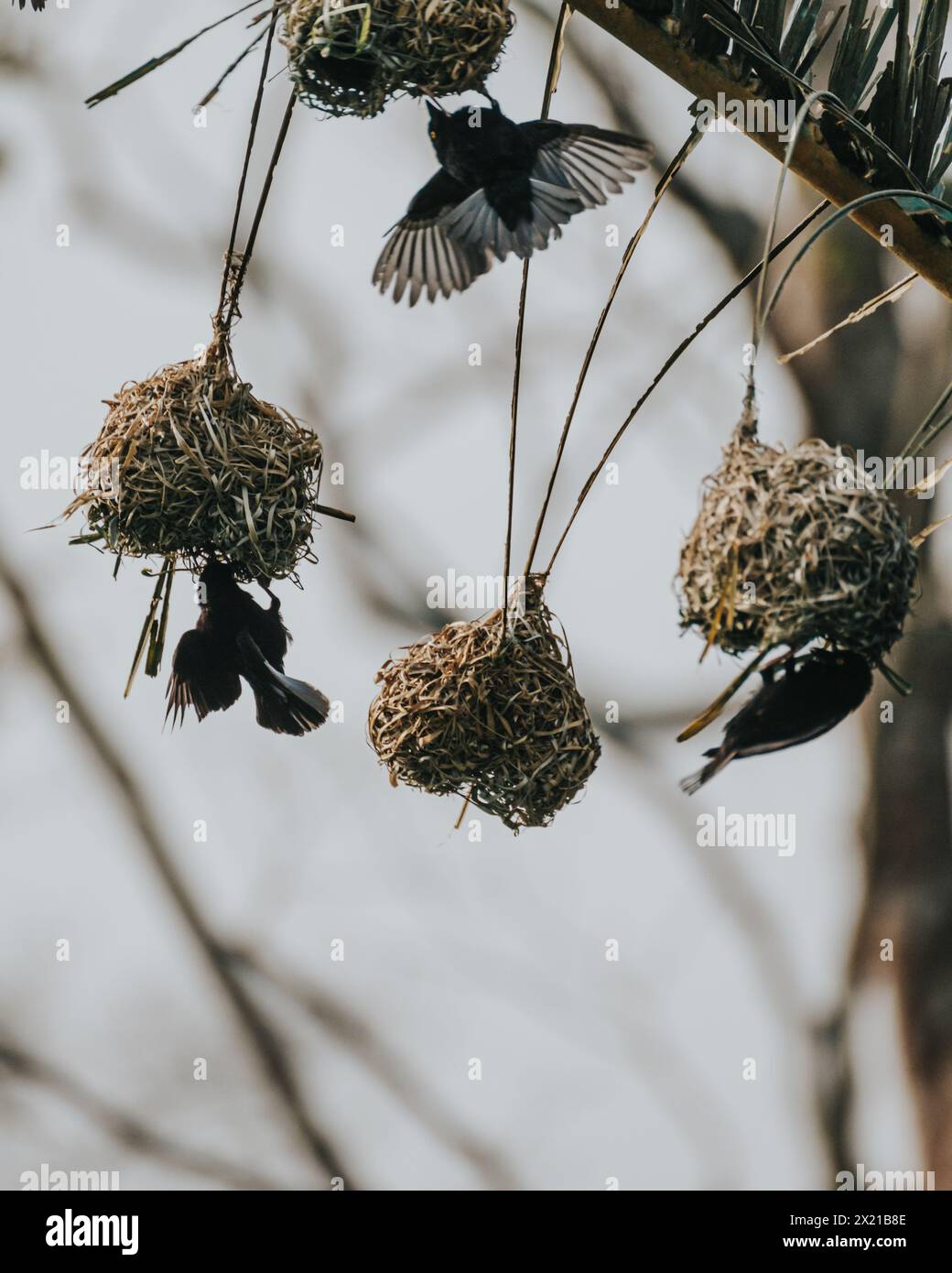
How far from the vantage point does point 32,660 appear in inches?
251

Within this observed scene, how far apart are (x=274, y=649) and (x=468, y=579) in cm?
351

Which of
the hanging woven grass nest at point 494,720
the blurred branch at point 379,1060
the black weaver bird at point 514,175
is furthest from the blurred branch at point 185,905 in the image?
the black weaver bird at point 514,175

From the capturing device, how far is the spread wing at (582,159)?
1818 millimetres

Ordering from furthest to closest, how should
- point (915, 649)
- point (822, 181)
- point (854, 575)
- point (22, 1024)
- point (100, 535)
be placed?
point (22, 1024)
point (915, 649)
point (100, 535)
point (822, 181)
point (854, 575)

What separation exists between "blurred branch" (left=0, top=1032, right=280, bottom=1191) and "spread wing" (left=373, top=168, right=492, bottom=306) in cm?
518

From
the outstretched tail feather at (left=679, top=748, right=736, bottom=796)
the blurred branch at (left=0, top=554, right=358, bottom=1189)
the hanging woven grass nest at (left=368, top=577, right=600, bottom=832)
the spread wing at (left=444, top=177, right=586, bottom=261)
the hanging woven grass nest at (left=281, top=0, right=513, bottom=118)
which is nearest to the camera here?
the outstretched tail feather at (left=679, top=748, right=736, bottom=796)

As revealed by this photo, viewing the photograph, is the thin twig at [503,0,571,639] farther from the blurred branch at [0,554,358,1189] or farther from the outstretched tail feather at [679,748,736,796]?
the blurred branch at [0,554,358,1189]

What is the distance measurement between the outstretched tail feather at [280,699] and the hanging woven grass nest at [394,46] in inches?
29.2

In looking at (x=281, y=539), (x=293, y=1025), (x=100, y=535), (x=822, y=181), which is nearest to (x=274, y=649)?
(x=281, y=539)

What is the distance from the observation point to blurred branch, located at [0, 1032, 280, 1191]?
247 inches

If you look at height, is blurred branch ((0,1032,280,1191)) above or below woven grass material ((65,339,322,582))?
below

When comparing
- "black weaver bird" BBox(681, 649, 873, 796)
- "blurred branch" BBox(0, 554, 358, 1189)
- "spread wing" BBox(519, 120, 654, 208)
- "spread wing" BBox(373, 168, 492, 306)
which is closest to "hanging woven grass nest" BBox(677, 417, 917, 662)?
"black weaver bird" BBox(681, 649, 873, 796)

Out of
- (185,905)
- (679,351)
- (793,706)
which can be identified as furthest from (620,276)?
(185,905)

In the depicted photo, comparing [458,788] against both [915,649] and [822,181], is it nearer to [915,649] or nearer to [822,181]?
[822,181]
